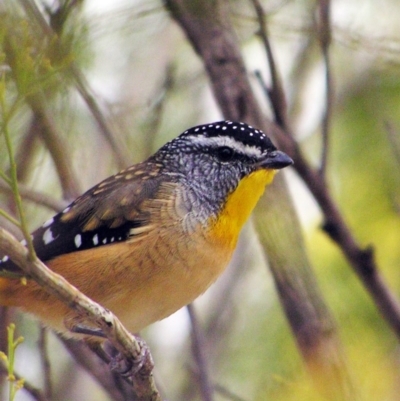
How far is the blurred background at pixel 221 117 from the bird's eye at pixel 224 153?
0.57 metres

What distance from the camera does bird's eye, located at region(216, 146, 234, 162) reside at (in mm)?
4360

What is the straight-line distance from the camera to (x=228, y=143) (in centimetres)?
432

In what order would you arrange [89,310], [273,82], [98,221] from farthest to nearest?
[273,82], [98,221], [89,310]

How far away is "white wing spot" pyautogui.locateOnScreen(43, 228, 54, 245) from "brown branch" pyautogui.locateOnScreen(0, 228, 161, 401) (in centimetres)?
91

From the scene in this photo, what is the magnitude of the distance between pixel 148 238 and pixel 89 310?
3.37 ft

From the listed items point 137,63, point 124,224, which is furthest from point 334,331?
point 137,63

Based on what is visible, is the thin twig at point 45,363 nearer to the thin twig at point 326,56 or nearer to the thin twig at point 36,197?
the thin twig at point 36,197

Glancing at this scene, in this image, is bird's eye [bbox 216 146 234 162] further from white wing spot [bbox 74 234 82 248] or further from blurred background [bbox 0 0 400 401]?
white wing spot [bbox 74 234 82 248]

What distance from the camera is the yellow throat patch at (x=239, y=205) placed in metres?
4.08

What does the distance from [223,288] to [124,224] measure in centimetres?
270

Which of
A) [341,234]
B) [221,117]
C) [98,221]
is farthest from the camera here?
[221,117]

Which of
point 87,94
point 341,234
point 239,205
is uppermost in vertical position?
point 87,94

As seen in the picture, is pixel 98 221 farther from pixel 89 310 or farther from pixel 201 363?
pixel 89 310

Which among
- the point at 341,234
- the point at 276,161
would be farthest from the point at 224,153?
the point at 341,234
